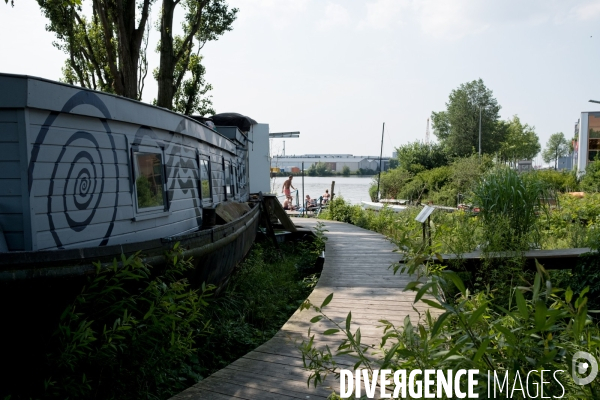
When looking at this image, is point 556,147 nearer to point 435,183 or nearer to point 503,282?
point 435,183

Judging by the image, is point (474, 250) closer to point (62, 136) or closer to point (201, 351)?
point (201, 351)

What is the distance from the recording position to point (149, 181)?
6.38m

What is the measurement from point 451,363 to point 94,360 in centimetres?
275

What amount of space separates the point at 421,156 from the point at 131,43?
33.9m

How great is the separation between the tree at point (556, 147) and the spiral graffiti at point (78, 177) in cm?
12477

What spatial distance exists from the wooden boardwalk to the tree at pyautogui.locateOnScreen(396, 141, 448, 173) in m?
34.4

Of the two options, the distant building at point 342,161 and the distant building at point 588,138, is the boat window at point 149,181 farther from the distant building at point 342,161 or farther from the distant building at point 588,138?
the distant building at point 342,161

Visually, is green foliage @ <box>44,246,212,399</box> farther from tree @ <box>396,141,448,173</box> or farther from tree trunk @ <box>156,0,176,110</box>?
tree @ <box>396,141,448,173</box>

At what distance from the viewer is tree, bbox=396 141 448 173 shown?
45594 millimetres

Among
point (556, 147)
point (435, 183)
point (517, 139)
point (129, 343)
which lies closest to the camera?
point (129, 343)

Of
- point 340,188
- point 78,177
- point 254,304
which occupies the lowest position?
point 254,304

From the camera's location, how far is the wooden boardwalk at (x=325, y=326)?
169 inches

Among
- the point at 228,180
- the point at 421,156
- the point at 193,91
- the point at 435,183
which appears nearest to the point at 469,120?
the point at 421,156

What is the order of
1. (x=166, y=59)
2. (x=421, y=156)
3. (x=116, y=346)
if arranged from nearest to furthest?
1. (x=116, y=346)
2. (x=166, y=59)
3. (x=421, y=156)
